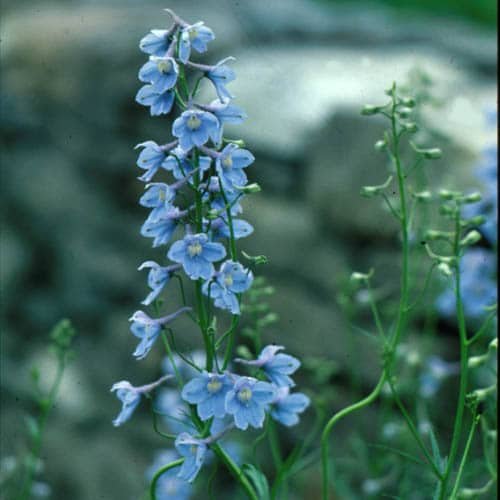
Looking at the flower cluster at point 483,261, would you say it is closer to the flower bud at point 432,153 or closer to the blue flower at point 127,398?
the flower bud at point 432,153

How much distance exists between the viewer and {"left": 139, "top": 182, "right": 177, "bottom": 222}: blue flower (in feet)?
4.51

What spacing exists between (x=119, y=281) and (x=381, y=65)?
147cm

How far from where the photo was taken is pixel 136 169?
457 cm

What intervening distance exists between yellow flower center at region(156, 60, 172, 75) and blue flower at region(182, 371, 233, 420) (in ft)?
1.32

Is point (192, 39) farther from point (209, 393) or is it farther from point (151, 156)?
point (209, 393)

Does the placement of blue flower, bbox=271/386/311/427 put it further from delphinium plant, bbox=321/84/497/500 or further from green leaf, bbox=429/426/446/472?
green leaf, bbox=429/426/446/472

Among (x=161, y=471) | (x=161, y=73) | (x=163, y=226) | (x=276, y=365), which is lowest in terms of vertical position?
(x=161, y=471)

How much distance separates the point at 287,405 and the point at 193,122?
51 centimetres

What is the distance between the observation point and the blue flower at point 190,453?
4.55 ft

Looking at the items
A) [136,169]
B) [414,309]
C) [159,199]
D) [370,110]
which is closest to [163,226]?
[159,199]

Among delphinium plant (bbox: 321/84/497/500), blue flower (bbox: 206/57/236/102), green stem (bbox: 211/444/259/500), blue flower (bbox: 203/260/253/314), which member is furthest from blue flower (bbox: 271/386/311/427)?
blue flower (bbox: 206/57/236/102)

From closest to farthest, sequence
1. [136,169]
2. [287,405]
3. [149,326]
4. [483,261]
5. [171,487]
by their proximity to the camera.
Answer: [149,326], [287,405], [171,487], [483,261], [136,169]

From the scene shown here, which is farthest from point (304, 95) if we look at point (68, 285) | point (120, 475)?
point (120, 475)

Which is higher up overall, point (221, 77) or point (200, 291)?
point (221, 77)
